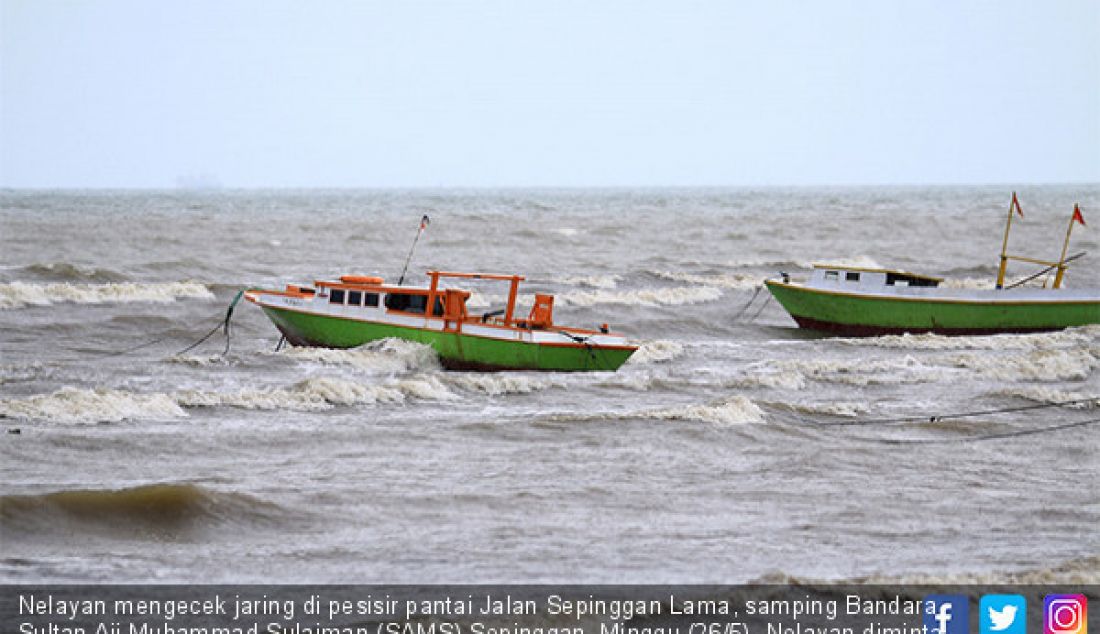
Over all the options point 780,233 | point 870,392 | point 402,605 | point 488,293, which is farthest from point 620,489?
point 780,233

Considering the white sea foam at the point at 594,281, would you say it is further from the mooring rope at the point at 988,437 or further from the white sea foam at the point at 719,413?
the mooring rope at the point at 988,437

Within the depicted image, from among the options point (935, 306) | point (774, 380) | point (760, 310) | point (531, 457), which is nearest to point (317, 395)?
point (531, 457)

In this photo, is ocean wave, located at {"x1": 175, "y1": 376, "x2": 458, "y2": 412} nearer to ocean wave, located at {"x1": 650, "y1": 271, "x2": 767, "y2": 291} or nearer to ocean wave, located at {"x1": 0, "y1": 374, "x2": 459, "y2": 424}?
ocean wave, located at {"x1": 0, "y1": 374, "x2": 459, "y2": 424}

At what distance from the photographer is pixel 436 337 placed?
82.9ft

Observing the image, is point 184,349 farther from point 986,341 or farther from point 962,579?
point 962,579

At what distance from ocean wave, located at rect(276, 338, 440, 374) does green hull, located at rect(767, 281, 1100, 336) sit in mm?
13133

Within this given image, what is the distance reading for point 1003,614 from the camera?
10.0m

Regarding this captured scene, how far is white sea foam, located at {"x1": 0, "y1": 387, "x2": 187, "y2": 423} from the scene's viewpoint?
60.1ft

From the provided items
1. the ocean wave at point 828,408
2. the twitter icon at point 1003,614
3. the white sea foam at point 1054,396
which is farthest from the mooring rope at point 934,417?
Answer: the twitter icon at point 1003,614

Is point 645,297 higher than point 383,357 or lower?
higher

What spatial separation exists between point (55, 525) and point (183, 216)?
280ft

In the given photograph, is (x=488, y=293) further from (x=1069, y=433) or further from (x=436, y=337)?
(x=1069, y=433)

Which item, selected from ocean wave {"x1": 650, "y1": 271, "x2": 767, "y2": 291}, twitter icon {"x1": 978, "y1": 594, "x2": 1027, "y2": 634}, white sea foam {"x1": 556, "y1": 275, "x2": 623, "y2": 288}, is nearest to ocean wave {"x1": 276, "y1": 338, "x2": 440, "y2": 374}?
twitter icon {"x1": 978, "y1": 594, "x2": 1027, "y2": 634}

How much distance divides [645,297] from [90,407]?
2407 centimetres
